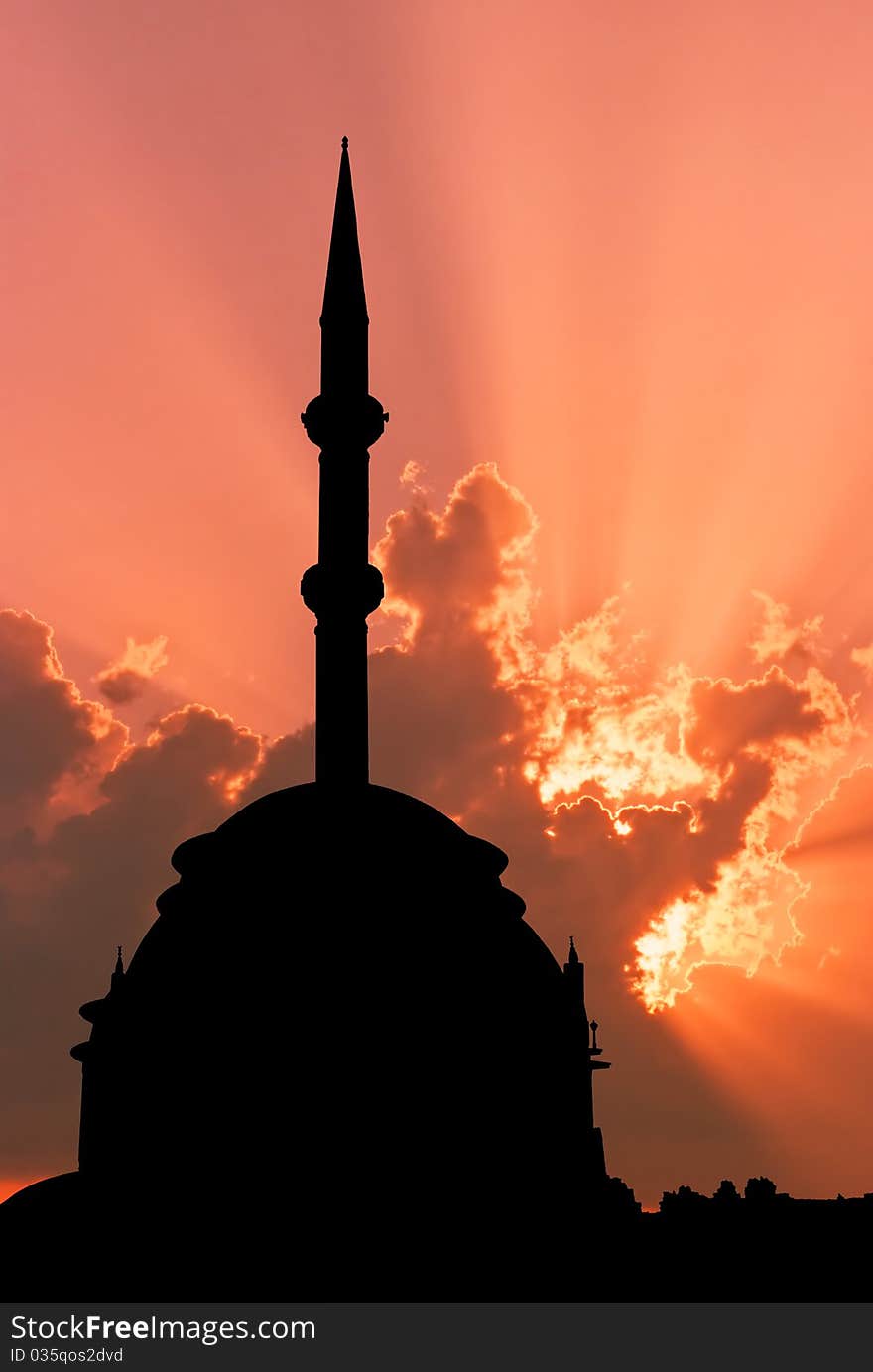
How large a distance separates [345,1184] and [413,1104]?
2007mm

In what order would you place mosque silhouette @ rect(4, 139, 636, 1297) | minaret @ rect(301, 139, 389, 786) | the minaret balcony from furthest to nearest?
the minaret balcony < minaret @ rect(301, 139, 389, 786) < mosque silhouette @ rect(4, 139, 636, 1297)

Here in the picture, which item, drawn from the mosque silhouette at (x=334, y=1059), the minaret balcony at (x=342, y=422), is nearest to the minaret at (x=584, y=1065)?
the mosque silhouette at (x=334, y=1059)

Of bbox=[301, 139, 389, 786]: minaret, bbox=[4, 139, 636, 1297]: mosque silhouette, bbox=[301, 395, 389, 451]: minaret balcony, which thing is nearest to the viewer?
bbox=[4, 139, 636, 1297]: mosque silhouette

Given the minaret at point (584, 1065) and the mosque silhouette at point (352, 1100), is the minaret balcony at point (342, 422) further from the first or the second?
the minaret at point (584, 1065)

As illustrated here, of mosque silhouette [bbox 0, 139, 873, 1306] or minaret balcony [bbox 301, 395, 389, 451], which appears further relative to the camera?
minaret balcony [bbox 301, 395, 389, 451]

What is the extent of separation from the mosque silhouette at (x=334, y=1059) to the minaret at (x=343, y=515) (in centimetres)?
8

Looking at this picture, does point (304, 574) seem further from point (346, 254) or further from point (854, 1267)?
point (854, 1267)

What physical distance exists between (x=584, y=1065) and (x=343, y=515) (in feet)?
45.2

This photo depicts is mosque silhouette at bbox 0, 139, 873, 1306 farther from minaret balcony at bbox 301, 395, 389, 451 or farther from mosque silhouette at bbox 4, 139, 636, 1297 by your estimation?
minaret balcony at bbox 301, 395, 389, 451

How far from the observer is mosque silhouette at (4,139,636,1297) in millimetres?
25031

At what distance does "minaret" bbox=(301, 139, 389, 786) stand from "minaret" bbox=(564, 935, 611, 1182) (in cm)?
692

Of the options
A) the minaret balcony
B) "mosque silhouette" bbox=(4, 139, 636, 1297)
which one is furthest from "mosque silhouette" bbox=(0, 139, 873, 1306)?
the minaret balcony

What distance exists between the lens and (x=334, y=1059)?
25.9 metres
